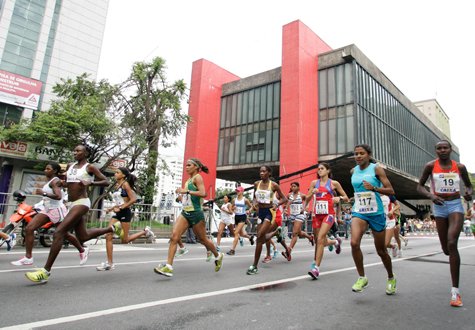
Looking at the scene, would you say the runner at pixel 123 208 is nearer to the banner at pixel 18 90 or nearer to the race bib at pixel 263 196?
the race bib at pixel 263 196

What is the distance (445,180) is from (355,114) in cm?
2422

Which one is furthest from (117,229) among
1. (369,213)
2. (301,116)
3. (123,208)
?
(301,116)

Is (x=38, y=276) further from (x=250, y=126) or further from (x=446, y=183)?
(x=250, y=126)

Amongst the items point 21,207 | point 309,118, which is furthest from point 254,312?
point 309,118

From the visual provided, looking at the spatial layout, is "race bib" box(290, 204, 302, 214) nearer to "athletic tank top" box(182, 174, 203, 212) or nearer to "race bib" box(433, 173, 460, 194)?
"athletic tank top" box(182, 174, 203, 212)

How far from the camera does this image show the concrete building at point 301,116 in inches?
1091

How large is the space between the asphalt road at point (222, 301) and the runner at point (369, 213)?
0.92 ft

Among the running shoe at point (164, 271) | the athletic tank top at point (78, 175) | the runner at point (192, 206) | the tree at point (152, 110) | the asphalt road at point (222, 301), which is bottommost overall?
the asphalt road at point (222, 301)

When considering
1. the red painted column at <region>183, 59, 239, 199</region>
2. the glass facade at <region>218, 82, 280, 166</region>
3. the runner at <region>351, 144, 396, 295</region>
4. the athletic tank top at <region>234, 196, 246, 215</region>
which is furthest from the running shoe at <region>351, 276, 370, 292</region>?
the red painted column at <region>183, 59, 239, 199</region>

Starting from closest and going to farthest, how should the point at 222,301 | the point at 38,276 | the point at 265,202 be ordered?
the point at 222,301, the point at 38,276, the point at 265,202

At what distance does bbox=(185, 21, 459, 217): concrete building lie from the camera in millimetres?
27703

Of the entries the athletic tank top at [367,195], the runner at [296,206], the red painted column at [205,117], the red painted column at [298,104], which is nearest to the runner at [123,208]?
the athletic tank top at [367,195]

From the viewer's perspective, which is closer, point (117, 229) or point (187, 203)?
point (187, 203)

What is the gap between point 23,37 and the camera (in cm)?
3962
